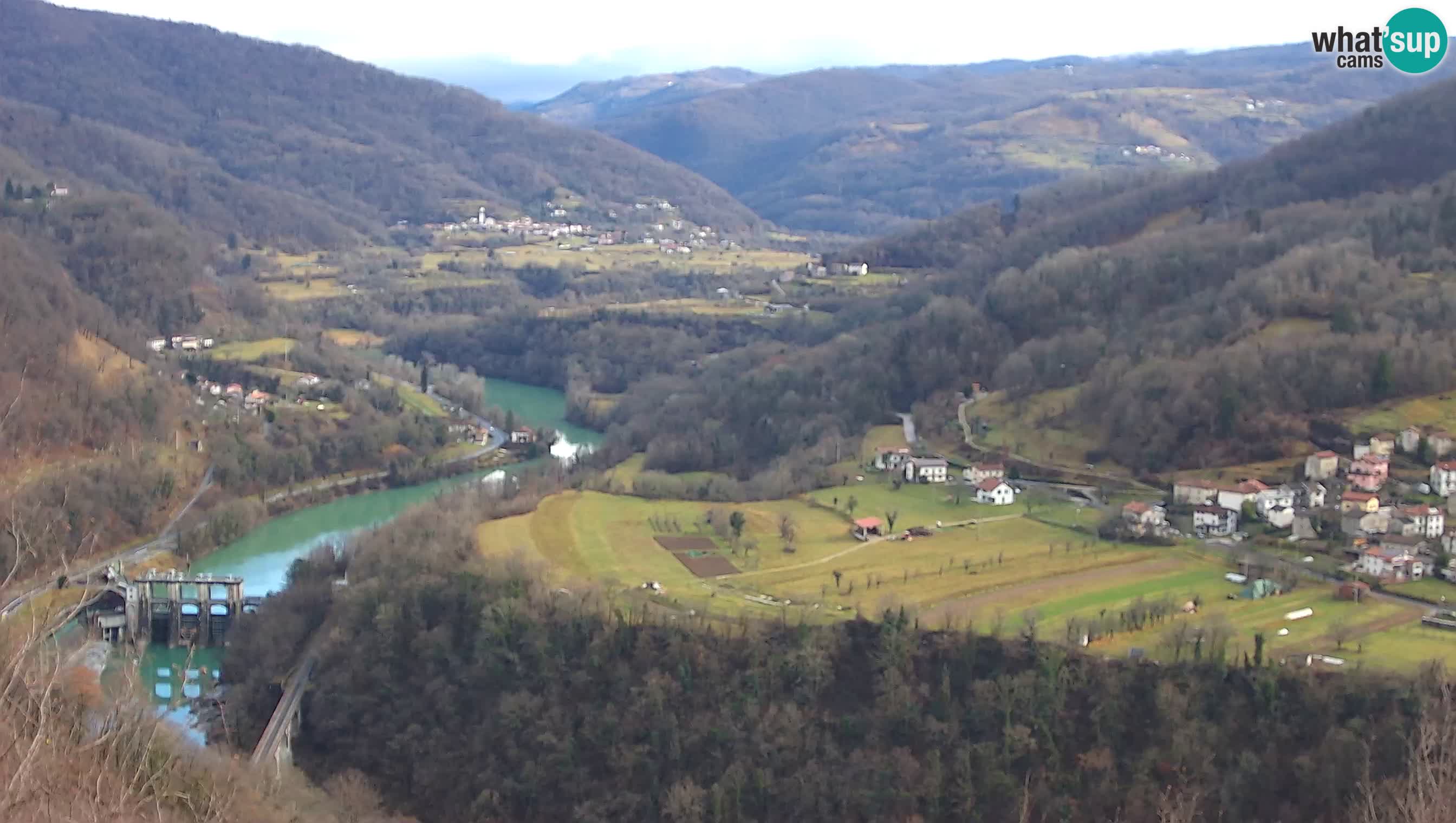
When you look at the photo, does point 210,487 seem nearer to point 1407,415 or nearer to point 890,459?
point 890,459

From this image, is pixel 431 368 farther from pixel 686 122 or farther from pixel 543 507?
pixel 686 122

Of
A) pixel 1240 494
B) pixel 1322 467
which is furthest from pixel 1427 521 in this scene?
A: pixel 1240 494

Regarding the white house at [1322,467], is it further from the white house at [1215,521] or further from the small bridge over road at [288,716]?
the small bridge over road at [288,716]

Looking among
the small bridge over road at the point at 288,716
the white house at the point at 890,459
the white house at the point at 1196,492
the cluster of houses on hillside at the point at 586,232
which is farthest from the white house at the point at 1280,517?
the cluster of houses on hillside at the point at 586,232

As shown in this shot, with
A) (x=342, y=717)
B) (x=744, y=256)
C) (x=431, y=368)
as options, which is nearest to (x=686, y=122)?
(x=744, y=256)

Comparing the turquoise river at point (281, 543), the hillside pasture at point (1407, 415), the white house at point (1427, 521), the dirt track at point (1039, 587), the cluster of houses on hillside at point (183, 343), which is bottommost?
the turquoise river at point (281, 543)

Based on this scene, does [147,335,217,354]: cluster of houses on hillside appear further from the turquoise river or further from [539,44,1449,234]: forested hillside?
[539,44,1449,234]: forested hillside
